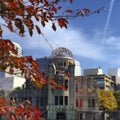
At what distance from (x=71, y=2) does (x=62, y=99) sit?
6018 centimetres

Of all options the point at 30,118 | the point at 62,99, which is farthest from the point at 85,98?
the point at 30,118

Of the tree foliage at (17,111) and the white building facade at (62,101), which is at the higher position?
the white building facade at (62,101)

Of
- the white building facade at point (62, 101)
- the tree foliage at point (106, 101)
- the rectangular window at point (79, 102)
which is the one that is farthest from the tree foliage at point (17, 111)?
the tree foliage at point (106, 101)

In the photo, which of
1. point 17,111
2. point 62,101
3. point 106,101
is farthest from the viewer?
point 106,101

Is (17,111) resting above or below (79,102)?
below

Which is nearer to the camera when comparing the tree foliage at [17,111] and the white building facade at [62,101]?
the tree foliage at [17,111]

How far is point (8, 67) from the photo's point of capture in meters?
4.54

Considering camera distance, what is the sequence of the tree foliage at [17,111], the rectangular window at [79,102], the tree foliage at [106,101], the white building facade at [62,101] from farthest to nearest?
the tree foliage at [106,101] < the rectangular window at [79,102] < the white building facade at [62,101] < the tree foliage at [17,111]

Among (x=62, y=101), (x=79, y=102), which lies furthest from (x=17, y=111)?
(x=79, y=102)

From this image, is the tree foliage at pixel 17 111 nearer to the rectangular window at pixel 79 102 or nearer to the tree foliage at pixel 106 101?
the rectangular window at pixel 79 102

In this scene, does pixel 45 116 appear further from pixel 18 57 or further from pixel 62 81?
pixel 18 57

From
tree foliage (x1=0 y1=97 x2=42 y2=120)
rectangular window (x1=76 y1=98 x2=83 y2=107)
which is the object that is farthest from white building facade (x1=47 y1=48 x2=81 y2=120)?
tree foliage (x1=0 y1=97 x2=42 y2=120)

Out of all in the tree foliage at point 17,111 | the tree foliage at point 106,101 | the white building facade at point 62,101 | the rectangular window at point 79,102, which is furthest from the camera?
the tree foliage at point 106,101

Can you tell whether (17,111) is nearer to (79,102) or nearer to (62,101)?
(62,101)
